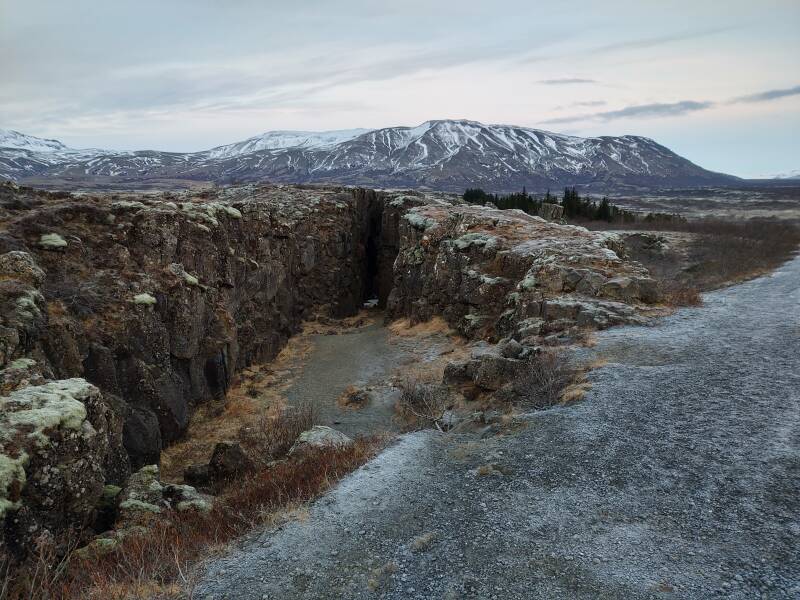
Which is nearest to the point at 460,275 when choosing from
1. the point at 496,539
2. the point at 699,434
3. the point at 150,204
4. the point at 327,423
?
the point at 327,423

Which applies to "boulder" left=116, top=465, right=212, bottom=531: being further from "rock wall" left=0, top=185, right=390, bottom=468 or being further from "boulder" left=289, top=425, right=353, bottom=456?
"rock wall" left=0, top=185, right=390, bottom=468

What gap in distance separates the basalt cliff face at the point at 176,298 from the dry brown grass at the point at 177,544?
1.19 metres

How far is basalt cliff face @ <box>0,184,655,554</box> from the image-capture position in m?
9.59

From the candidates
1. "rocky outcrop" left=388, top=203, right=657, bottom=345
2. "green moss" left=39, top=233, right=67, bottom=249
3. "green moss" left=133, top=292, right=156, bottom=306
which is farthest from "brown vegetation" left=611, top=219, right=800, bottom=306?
"green moss" left=39, top=233, right=67, bottom=249

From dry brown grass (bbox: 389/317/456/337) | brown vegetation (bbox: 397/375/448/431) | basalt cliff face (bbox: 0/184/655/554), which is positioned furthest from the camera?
dry brown grass (bbox: 389/317/456/337)

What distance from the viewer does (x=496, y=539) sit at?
764cm

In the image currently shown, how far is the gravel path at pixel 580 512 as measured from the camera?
6.69 m

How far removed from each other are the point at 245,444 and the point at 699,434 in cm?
1322

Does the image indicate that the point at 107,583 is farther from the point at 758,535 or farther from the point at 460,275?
the point at 460,275

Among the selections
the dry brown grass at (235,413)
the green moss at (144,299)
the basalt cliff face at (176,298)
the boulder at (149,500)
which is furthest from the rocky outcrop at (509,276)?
the green moss at (144,299)

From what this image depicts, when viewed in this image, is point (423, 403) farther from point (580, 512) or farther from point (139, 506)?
point (139, 506)

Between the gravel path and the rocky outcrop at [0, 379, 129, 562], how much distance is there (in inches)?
133

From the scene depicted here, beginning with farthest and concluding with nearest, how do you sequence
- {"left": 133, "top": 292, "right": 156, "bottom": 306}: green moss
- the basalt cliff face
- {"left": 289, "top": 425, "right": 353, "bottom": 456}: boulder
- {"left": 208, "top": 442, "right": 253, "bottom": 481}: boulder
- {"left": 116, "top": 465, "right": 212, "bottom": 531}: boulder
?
1. {"left": 133, "top": 292, "right": 156, "bottom": 306}: green moss
2. {"left": 208, "top": 442, "right": 253, "bottom": 481}: boulder
3. {"left": 289, "top": 425, "right": 353, "bottom": 456}: boulder
4. {"left": 116, "top": 465, "right": 212, "bottom": 531}: boulder
5. the basalt cliff face

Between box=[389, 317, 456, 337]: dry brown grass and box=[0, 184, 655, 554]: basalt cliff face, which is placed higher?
box=[0, 184, 655, 554]: basalt cliff face
